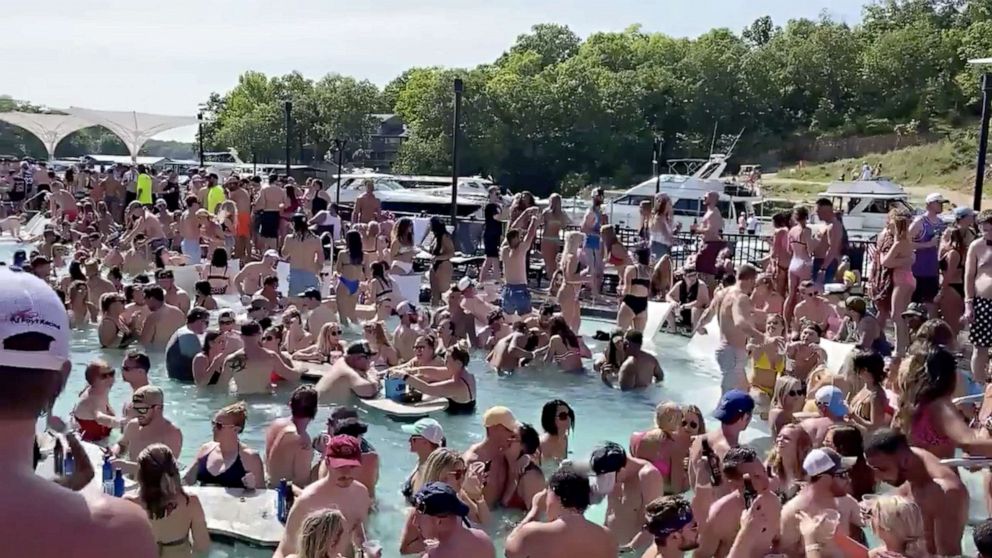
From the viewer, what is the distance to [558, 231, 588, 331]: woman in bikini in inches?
490

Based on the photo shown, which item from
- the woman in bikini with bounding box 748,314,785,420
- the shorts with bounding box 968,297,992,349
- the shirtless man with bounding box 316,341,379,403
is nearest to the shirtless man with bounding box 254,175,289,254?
the shirtless man with bounding box 316,341,379,403

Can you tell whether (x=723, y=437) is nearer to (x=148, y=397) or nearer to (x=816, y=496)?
(x=816, y=496)

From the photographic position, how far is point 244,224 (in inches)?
675

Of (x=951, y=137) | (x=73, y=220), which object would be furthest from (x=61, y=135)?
(x=951, y=137)

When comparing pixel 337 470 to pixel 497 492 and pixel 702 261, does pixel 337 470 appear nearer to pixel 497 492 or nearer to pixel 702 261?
pixel 497 492

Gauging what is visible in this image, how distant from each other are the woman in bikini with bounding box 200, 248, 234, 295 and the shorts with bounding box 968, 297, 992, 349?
9.96 meters

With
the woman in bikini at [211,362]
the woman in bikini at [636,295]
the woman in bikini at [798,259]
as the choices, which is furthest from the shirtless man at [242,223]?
the woman in bikini at [798,259]

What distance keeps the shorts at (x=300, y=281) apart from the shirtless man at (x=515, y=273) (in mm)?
2582

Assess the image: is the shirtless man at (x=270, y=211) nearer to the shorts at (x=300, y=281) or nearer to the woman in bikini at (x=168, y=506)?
the shorts at (x=300, y=281)

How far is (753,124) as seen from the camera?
65.3m

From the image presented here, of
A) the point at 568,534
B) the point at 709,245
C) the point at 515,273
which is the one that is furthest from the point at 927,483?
the point at 709,245

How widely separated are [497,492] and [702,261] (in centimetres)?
847

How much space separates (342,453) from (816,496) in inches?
94.8

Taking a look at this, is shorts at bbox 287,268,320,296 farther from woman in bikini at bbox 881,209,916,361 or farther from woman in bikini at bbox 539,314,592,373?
woman in bikini at bbox 881,209,916,361
